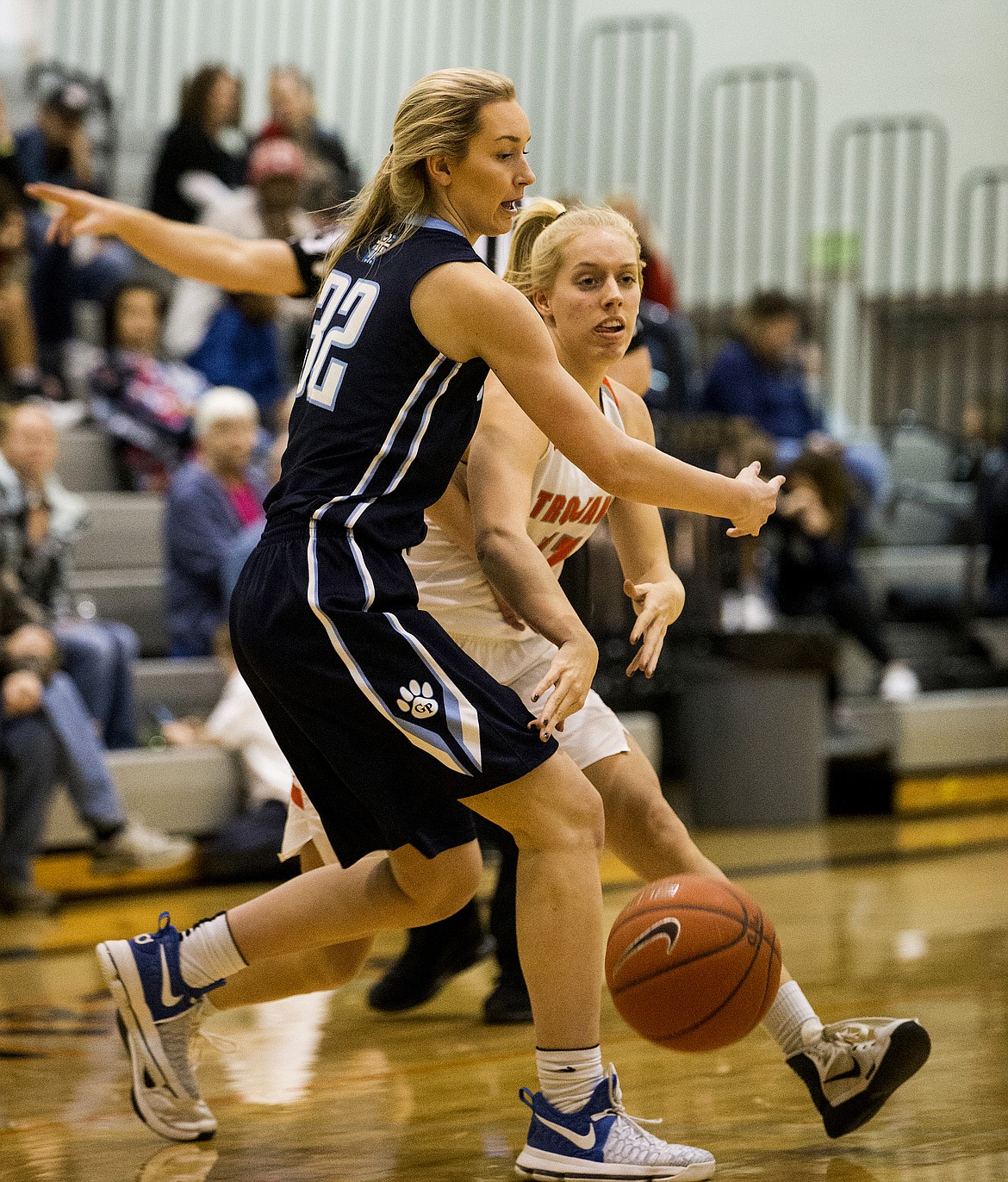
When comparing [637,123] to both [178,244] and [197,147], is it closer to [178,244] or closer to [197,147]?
[197,147]

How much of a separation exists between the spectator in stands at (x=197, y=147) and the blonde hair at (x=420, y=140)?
6.48 m

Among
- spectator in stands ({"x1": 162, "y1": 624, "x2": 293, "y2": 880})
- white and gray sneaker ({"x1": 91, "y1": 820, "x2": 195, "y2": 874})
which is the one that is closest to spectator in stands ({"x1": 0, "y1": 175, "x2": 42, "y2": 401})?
spectator in stands ({"x1": 162, "y1": 624, "x2": 293, "y2": 880})

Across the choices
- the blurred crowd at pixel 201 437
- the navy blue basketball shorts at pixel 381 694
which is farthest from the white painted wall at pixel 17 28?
the navy blue basketball shorts at pixel 381 694

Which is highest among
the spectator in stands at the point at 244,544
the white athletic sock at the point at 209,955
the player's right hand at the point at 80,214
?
the player's right hand at the point at 80,214

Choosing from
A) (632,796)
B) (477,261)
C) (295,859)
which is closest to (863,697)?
(295,859)

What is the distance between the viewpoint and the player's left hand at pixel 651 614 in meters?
3.15

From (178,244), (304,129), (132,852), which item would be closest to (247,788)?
(132,852)

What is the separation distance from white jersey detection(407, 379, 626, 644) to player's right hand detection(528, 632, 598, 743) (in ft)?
1.50

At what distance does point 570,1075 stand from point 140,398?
18.9ft

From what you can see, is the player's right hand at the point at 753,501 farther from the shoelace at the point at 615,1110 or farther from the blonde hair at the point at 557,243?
the shoelace at the point at 615,1110

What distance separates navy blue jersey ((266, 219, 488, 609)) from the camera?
9.65ft

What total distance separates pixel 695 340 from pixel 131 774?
7.11 meters

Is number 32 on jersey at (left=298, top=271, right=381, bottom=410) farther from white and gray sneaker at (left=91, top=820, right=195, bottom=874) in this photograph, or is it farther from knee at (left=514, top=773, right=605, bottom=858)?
white and gray sneaker at (left=91, top=820, right=195, bottom=874)

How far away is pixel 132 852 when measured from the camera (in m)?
6.25
